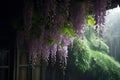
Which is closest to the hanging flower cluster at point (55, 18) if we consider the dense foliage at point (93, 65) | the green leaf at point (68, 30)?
the green leaf at point (68, 30)

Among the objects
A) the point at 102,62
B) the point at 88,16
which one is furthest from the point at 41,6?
the point at 102,62

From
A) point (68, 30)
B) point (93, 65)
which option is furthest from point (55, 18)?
point (93, 65)

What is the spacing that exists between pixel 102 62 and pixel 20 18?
730cm

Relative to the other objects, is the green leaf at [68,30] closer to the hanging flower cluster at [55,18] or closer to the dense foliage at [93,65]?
the hanging flower cluster at [55,18]

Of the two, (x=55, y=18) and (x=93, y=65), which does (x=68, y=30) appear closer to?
(x=55, y=18)

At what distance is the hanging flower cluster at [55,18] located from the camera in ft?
10.3

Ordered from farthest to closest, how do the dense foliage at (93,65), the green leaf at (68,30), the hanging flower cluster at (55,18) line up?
the dense foliage at (93,65) → the green leaf at (68,30) → the hanging flower cluster at (55,18)

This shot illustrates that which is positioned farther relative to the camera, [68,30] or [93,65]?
[93,65]

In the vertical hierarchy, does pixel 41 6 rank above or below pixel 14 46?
above

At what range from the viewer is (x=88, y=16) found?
3590 millimetres

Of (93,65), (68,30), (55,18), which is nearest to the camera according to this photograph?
(55,18)

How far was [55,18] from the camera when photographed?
3309mm

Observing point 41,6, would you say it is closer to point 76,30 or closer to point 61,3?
point 61,3

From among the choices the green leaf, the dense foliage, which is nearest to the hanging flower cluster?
the green leaf
